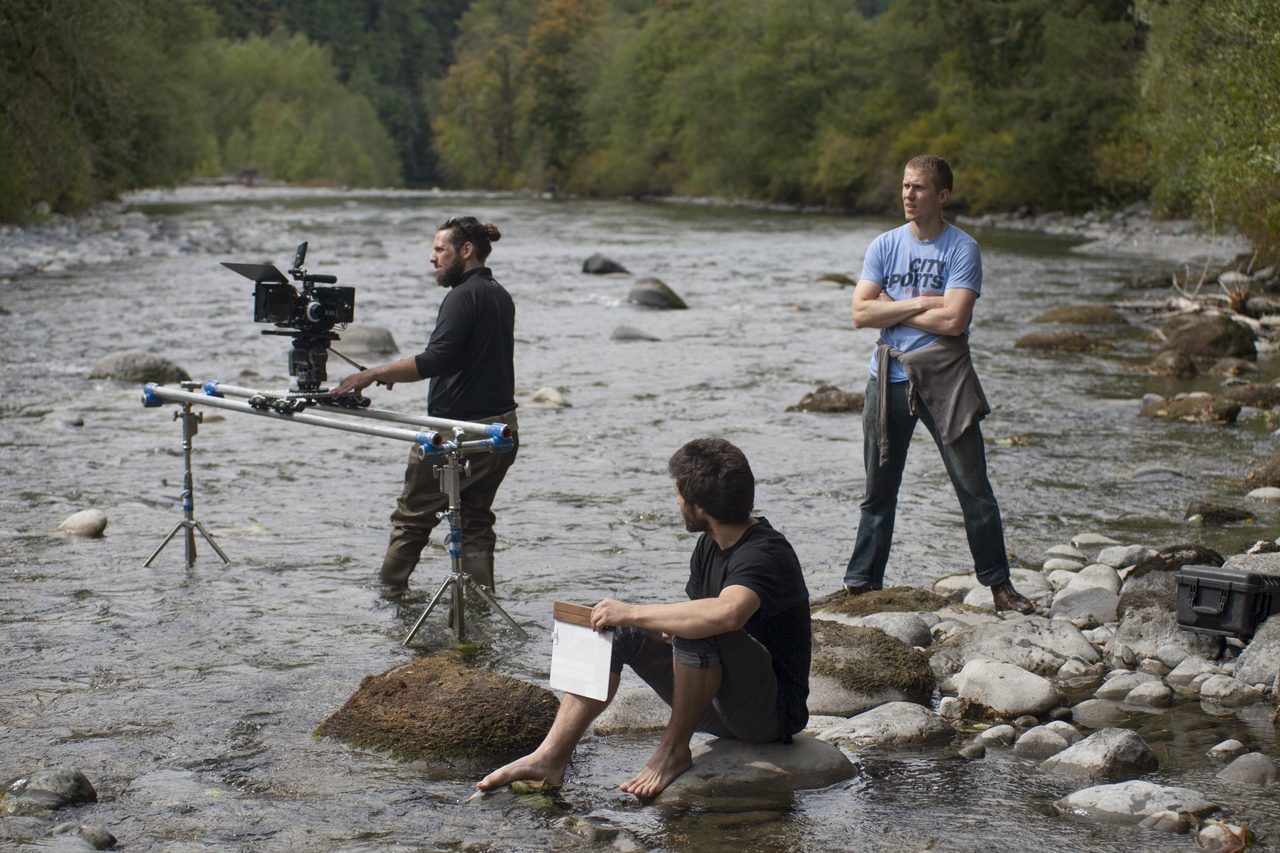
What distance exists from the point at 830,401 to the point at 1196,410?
3181mm

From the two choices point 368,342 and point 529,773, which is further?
point 368,342

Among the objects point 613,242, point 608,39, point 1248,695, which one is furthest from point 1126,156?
point 608,39

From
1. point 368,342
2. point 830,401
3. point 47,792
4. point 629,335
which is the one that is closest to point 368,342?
point 368,342

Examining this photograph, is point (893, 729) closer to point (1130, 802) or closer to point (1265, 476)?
point (1130, 802)

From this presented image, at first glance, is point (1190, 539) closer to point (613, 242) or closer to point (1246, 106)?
point (1246, 106)

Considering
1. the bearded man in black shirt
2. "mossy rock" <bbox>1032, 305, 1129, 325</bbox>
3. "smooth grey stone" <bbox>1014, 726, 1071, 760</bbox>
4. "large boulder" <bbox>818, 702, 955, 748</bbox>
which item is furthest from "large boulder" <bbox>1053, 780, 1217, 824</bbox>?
"mossy rock" <bbox>1032, 305, 1129, 325</bbox>

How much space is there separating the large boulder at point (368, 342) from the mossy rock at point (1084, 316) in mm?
9182

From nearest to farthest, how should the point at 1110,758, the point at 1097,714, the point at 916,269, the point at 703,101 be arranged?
1. the point at 1110,758
2. the point at 1097,714
3. the point at 916,269
4. the point at 703,101

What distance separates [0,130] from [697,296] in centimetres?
1509

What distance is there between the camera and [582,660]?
3.85 meters

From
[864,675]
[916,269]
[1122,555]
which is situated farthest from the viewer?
[1122,555]

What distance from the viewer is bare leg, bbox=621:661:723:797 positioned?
12.6ft

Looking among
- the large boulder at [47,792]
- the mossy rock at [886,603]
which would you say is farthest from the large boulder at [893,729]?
the large boulder at [47,792]

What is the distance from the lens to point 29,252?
25.3 meters
